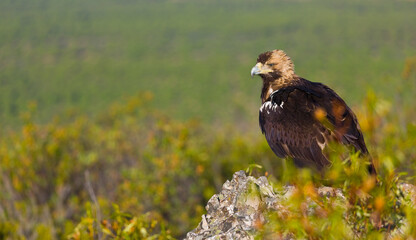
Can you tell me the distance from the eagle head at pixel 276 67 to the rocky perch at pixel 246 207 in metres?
2.43

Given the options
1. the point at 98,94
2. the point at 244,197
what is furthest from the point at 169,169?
the point at 98,94

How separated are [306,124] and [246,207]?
73.7 inches

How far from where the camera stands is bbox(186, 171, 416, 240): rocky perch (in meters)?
2.79

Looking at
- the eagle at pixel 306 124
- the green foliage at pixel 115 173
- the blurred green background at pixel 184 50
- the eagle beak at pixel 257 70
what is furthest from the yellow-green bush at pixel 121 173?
the blurred green background at pixel 184 50

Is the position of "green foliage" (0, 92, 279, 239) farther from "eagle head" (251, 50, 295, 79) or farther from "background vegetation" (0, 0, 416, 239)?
"eagle head" (251, 50, 295, 79)

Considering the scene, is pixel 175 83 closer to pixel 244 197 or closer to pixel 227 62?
pixel 227 62

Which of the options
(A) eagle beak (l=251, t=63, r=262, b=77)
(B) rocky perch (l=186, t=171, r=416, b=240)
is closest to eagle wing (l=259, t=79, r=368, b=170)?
(A) eagle beak (l=251, t=63, r=262, b=77)

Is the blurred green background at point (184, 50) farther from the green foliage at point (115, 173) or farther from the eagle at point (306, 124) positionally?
the eagle at point (306, 124)

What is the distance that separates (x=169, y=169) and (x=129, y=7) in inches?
4233

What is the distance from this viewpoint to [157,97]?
52.9 metres

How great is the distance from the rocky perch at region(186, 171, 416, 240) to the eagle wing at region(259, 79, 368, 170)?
0.94 metres

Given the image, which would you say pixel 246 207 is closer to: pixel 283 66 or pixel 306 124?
pixel 306 124

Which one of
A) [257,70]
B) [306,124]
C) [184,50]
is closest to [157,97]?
[184,50]

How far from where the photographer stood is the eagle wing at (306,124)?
4492 millimetres
